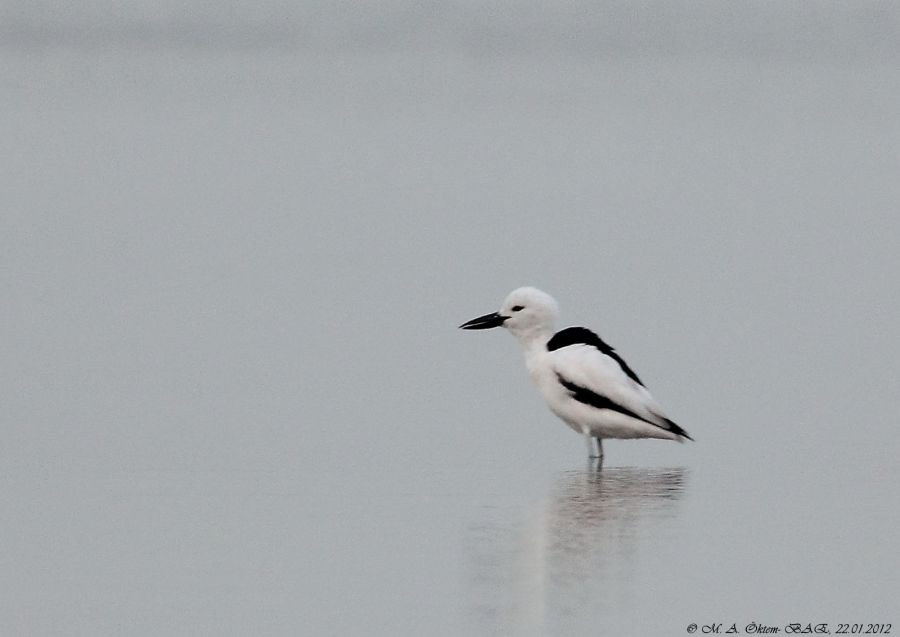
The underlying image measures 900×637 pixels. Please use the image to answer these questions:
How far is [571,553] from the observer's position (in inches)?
429

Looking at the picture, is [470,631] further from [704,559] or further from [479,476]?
[479,476]

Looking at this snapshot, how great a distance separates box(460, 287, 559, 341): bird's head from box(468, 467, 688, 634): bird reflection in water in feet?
10.6

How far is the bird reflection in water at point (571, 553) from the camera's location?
30.9ft

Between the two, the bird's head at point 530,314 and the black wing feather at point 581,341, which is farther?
the bird's head at point 530,314

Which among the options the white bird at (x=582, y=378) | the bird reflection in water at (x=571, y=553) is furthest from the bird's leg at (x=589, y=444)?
the bird reflection in water at (x=571, y=553)

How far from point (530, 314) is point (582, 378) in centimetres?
121

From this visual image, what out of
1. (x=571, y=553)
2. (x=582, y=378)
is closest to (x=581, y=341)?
(x=582, y=378)

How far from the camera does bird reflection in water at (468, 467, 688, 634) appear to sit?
371 inches

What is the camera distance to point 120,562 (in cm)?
1094

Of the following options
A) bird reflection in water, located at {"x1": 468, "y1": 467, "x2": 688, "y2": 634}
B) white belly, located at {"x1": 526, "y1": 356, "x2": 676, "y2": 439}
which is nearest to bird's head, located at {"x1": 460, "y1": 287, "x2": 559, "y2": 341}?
white belly, located at {"x1": 526, "y1": 356, "x2": 676, "y2": 439}

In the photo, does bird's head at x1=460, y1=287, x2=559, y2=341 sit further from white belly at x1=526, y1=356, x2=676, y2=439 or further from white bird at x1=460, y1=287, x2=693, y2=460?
white belly at x1=526, y1=356, x2=676, y2=439

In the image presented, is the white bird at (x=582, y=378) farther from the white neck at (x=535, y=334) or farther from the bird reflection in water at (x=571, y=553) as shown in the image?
the bird reflection in water at (x=571, y=553)

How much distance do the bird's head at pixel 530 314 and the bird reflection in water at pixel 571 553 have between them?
3.24 metres

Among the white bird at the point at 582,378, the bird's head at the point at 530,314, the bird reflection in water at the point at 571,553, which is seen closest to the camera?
the bird reflection in water at the point at 571,553
